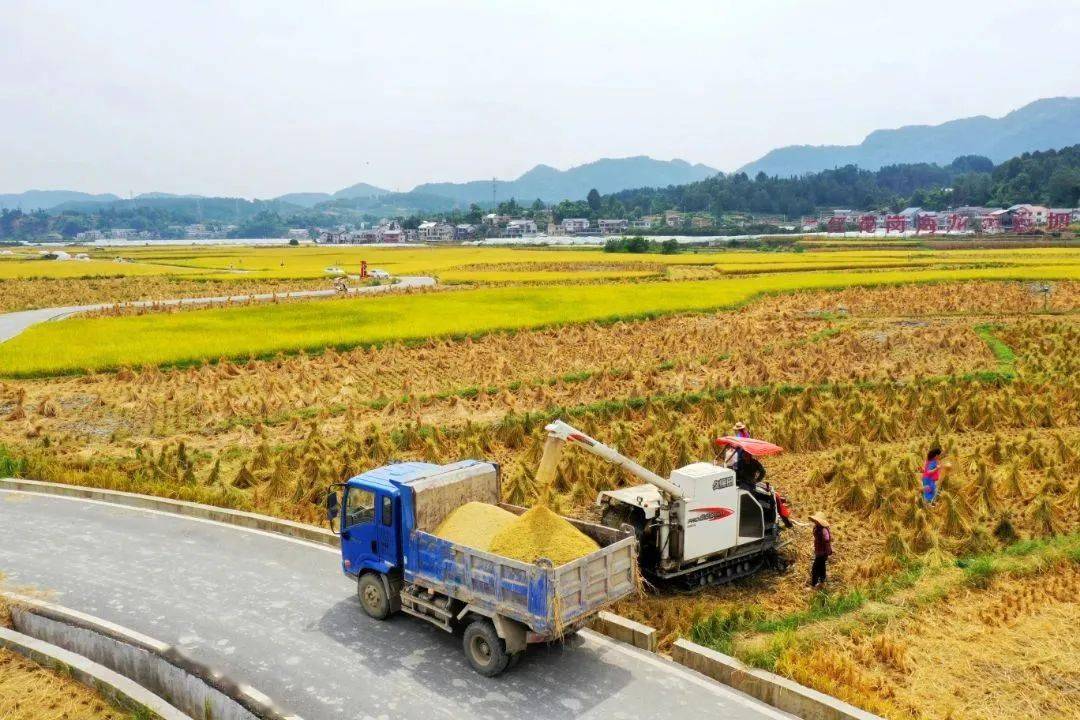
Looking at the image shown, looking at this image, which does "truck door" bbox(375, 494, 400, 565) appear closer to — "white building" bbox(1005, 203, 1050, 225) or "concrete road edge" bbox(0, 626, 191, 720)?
"concrete road edge" bbox(0, 626, 191, 720)

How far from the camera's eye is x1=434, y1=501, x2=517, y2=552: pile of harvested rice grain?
9758 mm

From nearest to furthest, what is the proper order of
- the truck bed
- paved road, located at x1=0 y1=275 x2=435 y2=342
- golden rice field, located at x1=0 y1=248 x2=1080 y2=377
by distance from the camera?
1. the truck bed
2. golden rice field, located at x1=0 y1=248 x2=1080 y2=377
3. paved road, located at x1=0 y1=275 x2=435 y2=342

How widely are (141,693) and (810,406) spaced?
16544mm

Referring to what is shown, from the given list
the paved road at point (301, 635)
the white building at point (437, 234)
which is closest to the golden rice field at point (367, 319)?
the paved road at point (301, 635)

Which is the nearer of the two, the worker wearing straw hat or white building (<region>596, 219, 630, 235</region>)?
the worker wearing straw hat

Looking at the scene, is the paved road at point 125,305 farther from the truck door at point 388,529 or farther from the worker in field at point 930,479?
the worker in field at point 930,479

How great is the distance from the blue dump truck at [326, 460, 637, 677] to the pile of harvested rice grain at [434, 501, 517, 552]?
22 cm

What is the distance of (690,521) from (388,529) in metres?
4.14

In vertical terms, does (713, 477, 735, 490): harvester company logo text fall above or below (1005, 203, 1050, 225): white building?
below

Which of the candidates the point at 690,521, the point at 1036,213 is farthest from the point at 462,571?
the point at 1036,213

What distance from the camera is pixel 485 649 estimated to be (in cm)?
913

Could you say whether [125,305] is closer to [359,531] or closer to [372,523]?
[359,531]

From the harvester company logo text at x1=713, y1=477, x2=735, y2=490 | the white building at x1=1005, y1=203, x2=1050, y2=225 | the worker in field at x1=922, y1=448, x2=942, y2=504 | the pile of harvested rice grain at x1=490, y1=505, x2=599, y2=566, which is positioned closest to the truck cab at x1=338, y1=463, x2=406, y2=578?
the pile of harvested rice grain at x1=490, y1=505, x2=599, y2=566

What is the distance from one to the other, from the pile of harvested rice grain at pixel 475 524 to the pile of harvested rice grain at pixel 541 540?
226 mm
